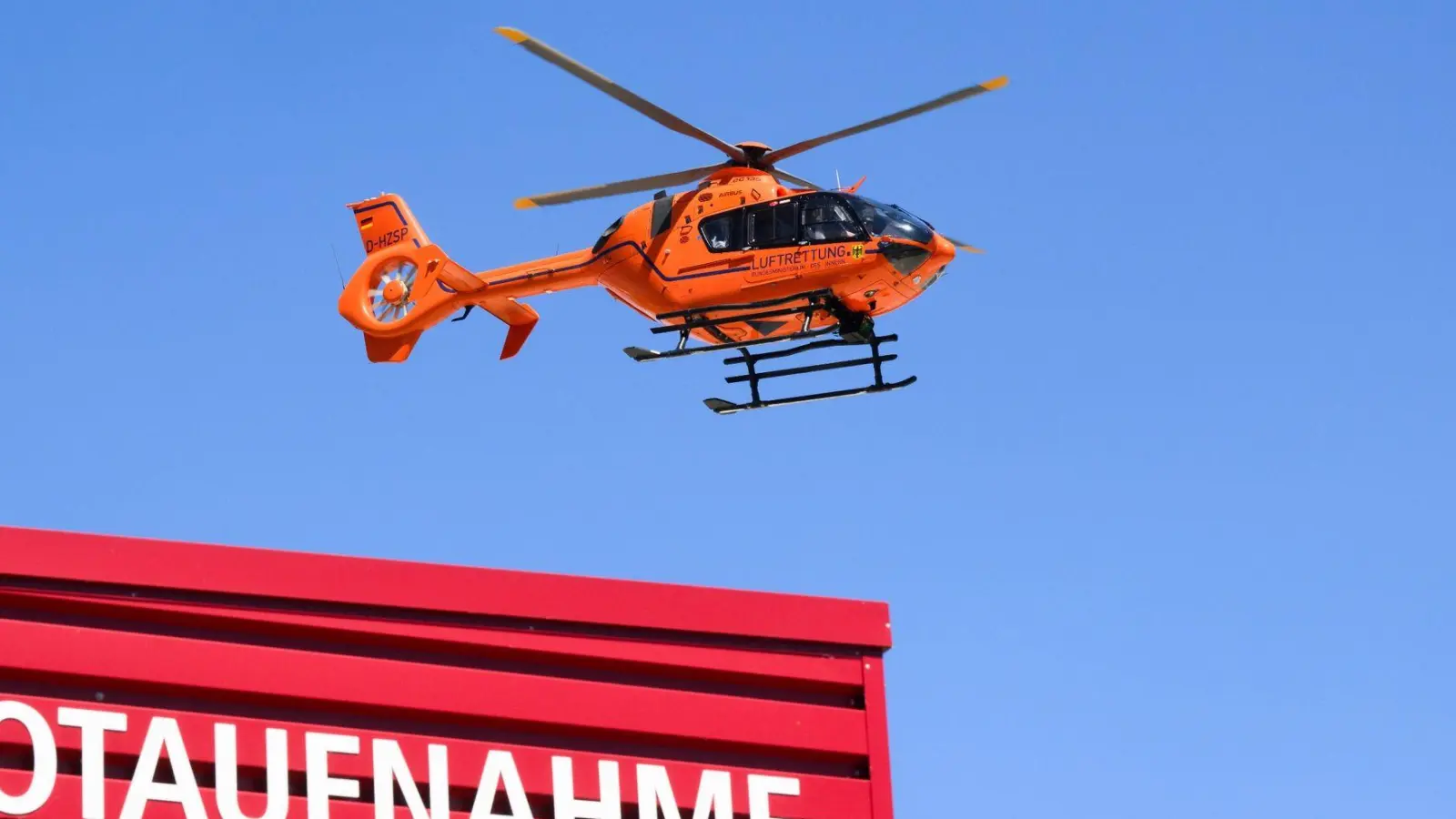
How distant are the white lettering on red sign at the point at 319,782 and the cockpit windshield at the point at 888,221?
8.04 meters

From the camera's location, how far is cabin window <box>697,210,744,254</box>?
20.4 metres

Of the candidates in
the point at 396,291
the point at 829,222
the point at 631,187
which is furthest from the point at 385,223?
the point at 829,222

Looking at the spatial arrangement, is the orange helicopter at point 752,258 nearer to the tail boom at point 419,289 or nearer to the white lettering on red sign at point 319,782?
the tail boom at point 419,289

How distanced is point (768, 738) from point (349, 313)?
12.4 m

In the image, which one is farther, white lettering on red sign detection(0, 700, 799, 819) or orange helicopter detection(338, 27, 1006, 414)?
orange helicopter detection(338, 27, 1006, 414)

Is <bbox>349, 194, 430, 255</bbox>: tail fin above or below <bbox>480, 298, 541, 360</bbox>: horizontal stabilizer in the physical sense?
above

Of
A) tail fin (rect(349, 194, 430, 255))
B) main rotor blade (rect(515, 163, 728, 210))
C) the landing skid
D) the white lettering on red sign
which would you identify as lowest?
the white lettering on red sign

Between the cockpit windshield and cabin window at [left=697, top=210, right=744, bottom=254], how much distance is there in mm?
1228

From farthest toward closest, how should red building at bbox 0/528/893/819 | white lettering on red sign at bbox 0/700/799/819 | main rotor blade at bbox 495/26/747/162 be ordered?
main rotor blade at bbox 495/26/747/162, red building at bbox 0/528/893/819, white lettering on red sign at bbox 0/700/799/819

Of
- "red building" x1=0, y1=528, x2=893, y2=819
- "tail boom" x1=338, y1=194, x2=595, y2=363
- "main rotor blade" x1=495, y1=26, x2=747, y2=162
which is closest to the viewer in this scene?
"red building" x1=0, y1=528, x2=893, y2=819

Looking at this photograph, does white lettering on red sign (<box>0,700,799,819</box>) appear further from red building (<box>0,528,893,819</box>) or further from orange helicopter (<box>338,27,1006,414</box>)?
orange helicopter (<box>338,27,1006,414</box>)

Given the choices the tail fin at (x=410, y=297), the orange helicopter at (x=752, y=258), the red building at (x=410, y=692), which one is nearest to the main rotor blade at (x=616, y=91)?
the orange helicopter at (x=752, y=258)

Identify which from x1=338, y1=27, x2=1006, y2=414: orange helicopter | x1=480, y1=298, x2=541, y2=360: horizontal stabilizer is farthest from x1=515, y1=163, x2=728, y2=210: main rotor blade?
x1=480, y1=298, x2=541, y2=360: horizontal stabilizer

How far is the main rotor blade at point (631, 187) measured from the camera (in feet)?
69.3
